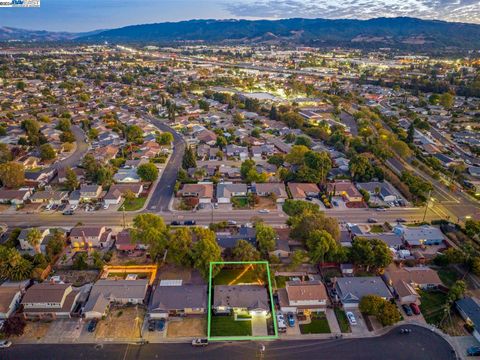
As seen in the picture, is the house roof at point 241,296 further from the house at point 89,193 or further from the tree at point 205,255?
the house at point 89,193

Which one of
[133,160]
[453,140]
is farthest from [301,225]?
[453,140]

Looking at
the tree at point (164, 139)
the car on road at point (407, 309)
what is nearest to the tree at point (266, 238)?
the car on road at point (407, 309)

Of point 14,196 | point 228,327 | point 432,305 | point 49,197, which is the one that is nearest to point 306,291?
point 228,327

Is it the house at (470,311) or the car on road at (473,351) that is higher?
the house at (470,311)

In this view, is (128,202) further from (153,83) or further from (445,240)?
(153,83)

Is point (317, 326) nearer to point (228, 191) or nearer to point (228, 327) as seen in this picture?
point (228, 327)
